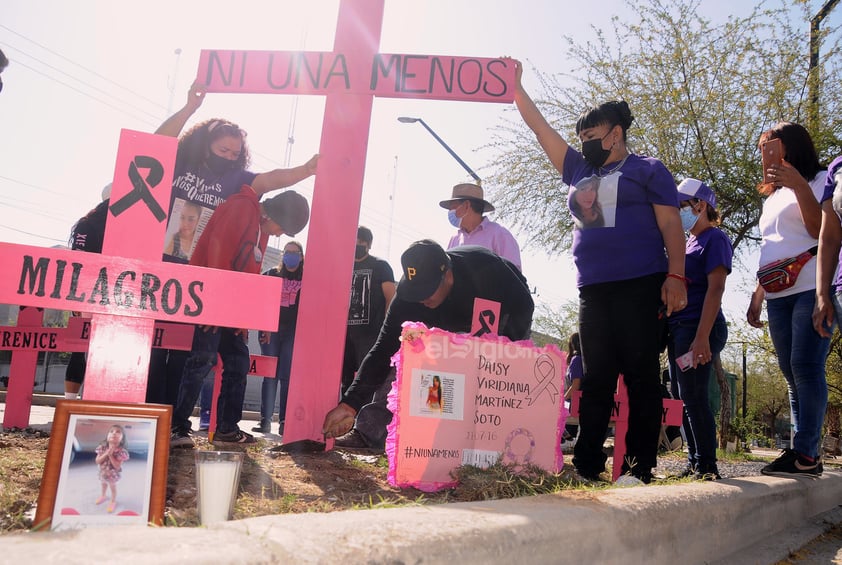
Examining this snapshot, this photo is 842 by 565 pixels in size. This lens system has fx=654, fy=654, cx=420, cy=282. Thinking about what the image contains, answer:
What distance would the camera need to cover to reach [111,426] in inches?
63.0

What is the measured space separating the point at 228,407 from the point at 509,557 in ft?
8.29

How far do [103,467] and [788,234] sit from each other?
11.6 ft

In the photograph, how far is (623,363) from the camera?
308cm

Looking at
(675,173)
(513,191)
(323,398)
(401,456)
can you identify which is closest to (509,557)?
(401,456)

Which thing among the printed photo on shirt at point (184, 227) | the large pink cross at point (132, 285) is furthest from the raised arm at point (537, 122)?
the large pink cross at point (132, 285)

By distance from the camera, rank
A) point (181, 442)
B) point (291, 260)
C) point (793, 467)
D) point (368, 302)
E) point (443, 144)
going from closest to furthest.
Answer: point (181, 442) < point (793, 467) < point (368, 302) < point (291, 260) < point (443, 144)

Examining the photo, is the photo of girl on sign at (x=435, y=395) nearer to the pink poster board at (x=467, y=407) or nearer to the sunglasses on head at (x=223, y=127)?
the pink poster board at (x=467, y=407)

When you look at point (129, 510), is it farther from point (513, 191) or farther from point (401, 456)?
point (513, 191)

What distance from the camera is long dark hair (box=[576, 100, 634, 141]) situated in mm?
3226

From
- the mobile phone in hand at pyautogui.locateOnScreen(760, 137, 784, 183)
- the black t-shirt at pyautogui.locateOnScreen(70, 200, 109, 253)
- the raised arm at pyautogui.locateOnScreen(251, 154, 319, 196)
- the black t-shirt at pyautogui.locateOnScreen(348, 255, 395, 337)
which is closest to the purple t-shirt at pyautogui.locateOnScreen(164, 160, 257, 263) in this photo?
the raised arm at pyautogui.locateOnScreen(251, 154, 319, 196)

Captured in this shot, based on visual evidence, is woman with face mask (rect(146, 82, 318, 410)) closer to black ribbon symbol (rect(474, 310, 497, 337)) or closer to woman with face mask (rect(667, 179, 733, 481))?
black ribbon symbol (rect(474, 310, 497, 337))

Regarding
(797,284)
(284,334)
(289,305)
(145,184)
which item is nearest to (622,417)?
(797,284)

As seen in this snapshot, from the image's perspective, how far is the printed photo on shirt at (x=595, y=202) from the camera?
10.2ft

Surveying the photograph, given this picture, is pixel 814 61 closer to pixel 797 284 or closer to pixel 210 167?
pixel 797 284
